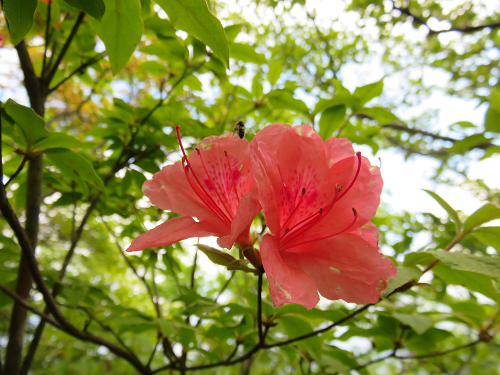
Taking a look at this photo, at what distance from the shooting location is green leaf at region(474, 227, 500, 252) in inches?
30.3

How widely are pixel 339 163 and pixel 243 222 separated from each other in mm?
257

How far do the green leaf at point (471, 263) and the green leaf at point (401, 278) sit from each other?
7 centimetres

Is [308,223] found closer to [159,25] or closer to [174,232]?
[174,232]

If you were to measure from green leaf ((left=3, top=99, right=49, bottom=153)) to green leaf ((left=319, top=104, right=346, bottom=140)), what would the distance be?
85 cm

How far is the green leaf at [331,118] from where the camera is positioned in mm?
1145

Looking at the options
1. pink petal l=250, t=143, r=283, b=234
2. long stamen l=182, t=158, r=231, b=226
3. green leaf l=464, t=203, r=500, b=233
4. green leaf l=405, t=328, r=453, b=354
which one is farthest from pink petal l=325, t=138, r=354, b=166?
green leaf l=405, t=328, r=453, b=354

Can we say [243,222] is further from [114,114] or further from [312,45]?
[312,45]

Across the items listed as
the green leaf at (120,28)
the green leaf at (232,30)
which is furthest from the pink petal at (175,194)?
the green leaf at (232,30)

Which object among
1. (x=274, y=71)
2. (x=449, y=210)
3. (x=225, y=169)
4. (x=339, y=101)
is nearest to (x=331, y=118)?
(x=339, y=101)

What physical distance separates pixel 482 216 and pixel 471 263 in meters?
0.22

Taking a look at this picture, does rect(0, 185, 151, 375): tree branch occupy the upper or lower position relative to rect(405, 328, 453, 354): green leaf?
upper

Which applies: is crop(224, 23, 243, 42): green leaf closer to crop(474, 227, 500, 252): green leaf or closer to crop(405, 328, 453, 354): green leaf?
crop(474, 227, 500, 252): green leaf

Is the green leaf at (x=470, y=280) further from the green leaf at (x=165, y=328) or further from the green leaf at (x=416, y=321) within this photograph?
the green leaf at (x=165, y=328)

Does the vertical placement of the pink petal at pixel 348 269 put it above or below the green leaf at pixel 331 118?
below
